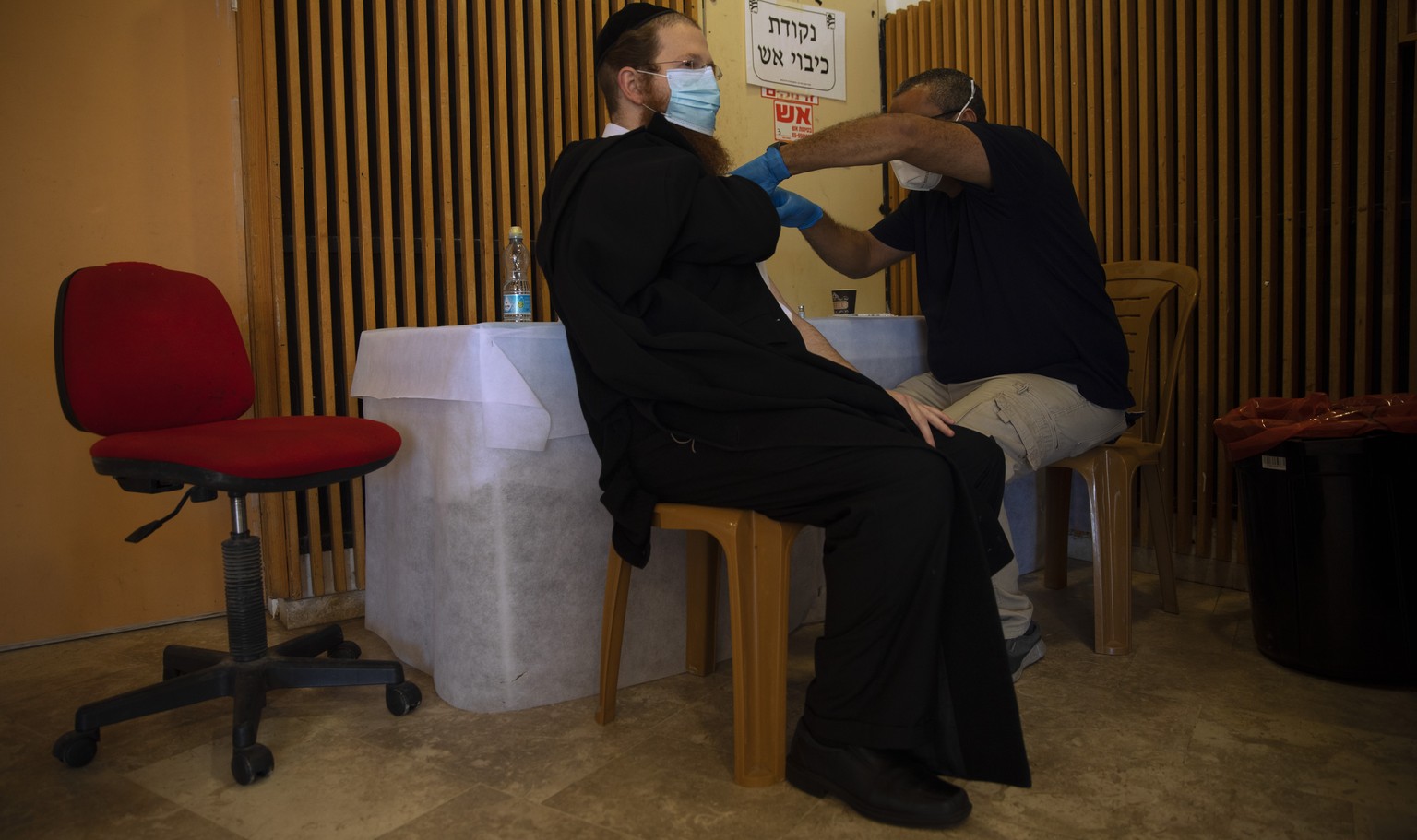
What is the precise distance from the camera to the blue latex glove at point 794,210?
2.44 metres

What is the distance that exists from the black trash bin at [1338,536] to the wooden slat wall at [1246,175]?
67cm

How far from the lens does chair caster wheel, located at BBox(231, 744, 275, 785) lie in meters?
1.77

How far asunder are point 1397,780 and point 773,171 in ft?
5.56

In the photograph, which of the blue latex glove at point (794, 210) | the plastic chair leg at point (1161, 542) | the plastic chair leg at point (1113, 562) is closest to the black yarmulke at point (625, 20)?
the blue latex glove at point (794, 210)

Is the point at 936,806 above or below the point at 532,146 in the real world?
below

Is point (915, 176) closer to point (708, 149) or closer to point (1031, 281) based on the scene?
point (1031, 281)

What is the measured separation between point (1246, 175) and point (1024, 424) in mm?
1397

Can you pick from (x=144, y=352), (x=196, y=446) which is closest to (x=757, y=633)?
(x=196, y=446)

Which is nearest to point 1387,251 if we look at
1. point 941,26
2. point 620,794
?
point 941,26

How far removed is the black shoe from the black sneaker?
2.33ft

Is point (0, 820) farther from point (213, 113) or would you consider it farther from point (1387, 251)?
point (1387, 251)

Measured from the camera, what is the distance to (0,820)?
1.66 m

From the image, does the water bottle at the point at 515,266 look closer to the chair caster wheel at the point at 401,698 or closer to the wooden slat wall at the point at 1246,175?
the chair caster wheel at the point at 401,698

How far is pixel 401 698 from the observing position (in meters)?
2.10
